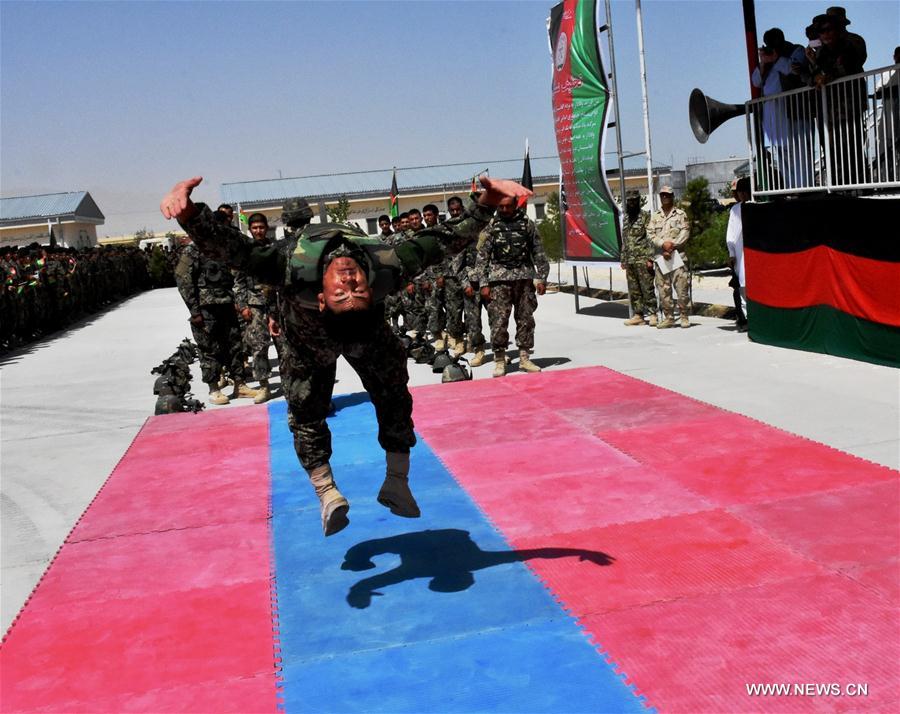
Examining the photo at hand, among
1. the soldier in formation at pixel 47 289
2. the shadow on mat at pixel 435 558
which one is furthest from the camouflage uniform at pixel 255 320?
the soldier in formation at pixel 47 289

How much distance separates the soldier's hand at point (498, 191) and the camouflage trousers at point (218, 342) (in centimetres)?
631

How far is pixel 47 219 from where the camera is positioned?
6016cm

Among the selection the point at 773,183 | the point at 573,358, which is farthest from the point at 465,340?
the point at 773,183

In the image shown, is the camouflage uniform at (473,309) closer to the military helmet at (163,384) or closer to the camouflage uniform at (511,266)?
the camouflage uniform at (511,266)

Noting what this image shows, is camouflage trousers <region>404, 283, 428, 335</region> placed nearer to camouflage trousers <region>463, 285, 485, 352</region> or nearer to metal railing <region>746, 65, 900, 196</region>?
camouflage trousers <region>463, 285, 485, 352</region>

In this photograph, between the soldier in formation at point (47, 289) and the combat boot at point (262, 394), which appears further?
the soldier in formation at point (47, 289)

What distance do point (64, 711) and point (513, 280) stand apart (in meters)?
7.13

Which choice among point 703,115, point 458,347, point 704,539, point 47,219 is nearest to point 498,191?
point 704,539

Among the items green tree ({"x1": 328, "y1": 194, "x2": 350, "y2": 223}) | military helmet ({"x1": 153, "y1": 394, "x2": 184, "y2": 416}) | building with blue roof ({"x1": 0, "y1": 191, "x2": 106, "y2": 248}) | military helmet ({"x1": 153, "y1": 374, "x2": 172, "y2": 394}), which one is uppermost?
building with blue roof ({"x1": 0, "y1": 191, "x2": 106, "y2": 248})

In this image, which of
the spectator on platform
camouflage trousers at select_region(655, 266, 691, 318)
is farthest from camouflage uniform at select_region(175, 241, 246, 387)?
the spectator on platform

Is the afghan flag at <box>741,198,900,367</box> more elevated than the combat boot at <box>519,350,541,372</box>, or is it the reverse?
the afghan flag at <box>741,198,900,367</box>

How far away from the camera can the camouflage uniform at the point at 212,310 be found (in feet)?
32.1

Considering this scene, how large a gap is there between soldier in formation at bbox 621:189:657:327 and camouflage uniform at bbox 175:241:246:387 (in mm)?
6062

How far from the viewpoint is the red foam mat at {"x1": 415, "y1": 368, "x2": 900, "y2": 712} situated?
3.34 meters
